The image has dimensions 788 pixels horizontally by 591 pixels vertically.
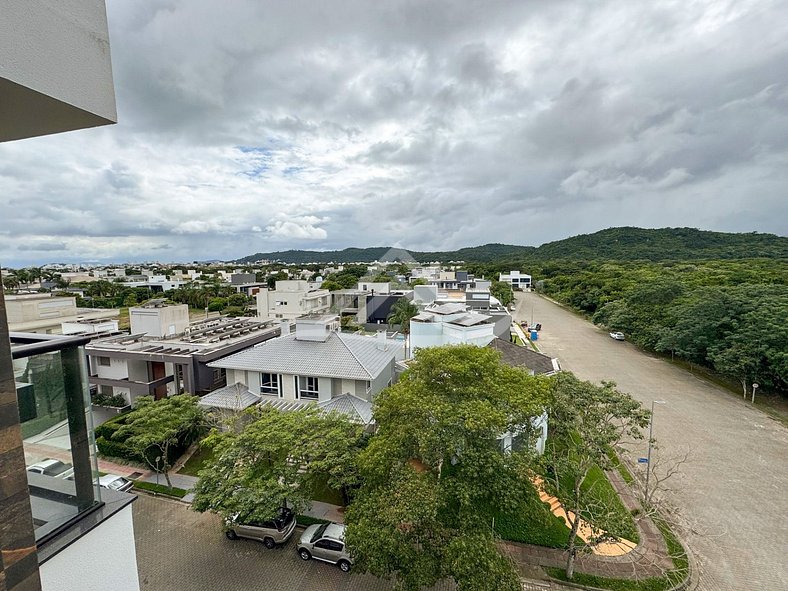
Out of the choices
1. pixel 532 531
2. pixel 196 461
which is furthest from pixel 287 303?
pixel 532 531

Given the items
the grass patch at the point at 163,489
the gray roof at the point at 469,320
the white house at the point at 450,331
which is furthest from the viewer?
the gray roof at the point at 469,320

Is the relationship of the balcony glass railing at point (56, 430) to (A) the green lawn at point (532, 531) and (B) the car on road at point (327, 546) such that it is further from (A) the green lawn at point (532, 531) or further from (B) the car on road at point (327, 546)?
(A) the green lawn at point (532, 531)

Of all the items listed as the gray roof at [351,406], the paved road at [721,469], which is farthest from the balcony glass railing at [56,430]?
the paved road at [721,469]

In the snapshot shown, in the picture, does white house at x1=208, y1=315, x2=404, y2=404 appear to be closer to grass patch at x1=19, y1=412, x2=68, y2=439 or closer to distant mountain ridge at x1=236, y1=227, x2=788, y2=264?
grass patch at x1=19, y1=412, x2=68, y2=439

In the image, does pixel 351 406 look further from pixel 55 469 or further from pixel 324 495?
pixel 55 469

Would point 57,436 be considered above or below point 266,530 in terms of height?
above

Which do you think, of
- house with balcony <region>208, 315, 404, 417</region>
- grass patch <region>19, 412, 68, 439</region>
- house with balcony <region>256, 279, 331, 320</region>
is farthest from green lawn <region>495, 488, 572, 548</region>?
house with balcony <region>256, 279, 331, 320</region>

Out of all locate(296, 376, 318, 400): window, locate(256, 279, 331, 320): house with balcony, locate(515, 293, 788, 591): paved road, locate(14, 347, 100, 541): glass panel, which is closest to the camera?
locate(14, 347, 100, 541): glass panel
